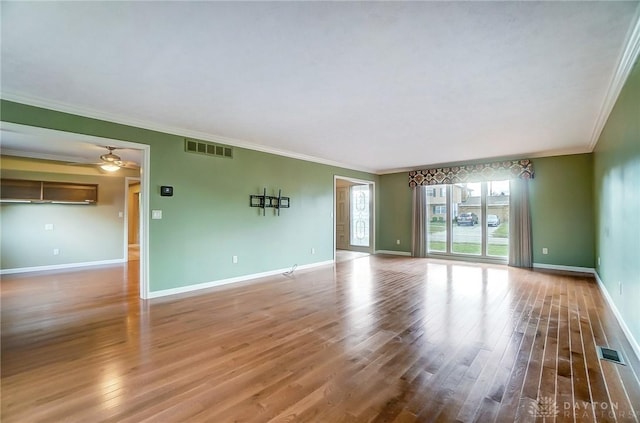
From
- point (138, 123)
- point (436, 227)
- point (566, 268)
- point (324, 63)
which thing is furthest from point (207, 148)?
point (566, 268)

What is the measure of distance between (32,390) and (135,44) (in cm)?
263

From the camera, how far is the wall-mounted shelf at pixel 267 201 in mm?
5520

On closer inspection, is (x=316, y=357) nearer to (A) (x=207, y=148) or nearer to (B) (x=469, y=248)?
(A) (x=207, y=148)

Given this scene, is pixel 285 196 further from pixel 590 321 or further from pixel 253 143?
pixel 590 321

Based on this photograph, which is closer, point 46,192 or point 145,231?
point 145,231

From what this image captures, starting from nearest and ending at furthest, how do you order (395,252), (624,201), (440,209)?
(624,201) → (440,209) → (395,252)

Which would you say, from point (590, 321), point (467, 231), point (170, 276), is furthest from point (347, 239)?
point (590, 321)

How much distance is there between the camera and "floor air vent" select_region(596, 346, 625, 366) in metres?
2.35

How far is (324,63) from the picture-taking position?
2.50 meters

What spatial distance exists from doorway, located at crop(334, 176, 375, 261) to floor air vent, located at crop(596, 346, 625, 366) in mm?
6229

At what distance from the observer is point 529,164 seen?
6312 mm

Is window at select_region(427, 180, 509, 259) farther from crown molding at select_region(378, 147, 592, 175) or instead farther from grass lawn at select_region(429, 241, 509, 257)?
crown molding at select_region(378, 147, 592, 175)

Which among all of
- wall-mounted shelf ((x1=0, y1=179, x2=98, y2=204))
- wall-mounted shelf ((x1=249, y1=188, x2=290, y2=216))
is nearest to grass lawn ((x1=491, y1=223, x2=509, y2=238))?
wall-mounted shelf ((x1=249, y1=188, x2=290, y2=216))

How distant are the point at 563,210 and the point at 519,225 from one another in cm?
84
